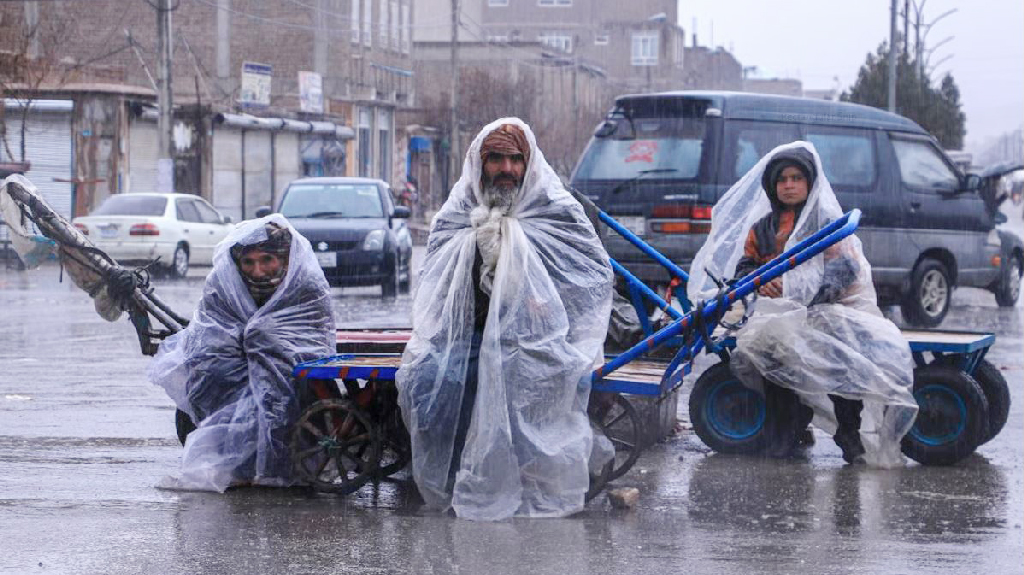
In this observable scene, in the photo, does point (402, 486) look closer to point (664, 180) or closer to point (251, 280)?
point (251, 280)

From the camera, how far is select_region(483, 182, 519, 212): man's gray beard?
649 centimetres

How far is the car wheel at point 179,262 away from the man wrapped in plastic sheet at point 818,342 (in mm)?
17204

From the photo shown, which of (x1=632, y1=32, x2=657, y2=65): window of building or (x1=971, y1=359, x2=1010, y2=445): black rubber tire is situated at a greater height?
(x1=632, y1=32, x2=657, y2=65): window of building

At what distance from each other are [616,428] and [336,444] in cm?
140

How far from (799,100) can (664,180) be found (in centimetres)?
191

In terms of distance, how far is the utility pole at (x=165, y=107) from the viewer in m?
30.2

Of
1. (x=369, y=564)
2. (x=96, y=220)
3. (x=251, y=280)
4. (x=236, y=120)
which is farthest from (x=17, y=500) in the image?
(x=236, y=120)

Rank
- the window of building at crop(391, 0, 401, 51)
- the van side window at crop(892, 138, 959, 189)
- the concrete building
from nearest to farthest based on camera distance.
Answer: the van side window at crop(892, 138, 959, 189), the concrete building, the window of building at crop(391, 0, 401, 51)

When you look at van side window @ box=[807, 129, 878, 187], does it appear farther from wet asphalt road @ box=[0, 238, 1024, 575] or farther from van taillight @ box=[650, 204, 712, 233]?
wet asphalt road @ box=[0, 238, 1024, 575]

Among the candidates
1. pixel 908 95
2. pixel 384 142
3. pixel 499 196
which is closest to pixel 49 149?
pixel 384 142

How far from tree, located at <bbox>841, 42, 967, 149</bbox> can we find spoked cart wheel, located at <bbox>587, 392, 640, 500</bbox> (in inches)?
1535

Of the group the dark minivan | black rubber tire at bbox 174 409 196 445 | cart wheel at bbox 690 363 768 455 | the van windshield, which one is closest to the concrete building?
the van windshield

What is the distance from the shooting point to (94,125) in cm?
3284

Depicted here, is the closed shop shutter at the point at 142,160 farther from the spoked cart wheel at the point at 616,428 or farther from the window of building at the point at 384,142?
the spoked cart wheel at the point at 616,428
